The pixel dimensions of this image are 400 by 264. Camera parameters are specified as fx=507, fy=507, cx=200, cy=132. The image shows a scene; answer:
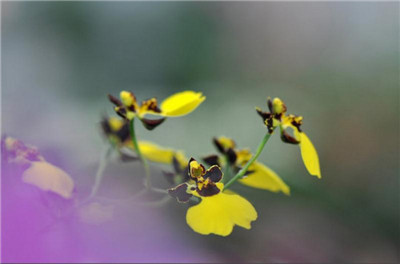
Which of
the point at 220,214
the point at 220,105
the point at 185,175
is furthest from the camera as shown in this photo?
the point at 220,105

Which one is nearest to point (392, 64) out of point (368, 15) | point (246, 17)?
point (368, 15)

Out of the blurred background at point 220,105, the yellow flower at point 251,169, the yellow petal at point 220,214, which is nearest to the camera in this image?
the yellow petal at point 220,214

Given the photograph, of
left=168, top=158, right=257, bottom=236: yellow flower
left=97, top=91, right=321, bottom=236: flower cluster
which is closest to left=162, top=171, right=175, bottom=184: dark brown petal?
left=97, top=91, right=321, bottom=236: flower cluster

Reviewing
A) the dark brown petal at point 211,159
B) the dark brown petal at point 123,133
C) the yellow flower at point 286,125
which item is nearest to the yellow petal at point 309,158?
the yellow flower at point 286,125

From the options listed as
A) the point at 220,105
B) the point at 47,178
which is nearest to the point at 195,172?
the point at 47,178

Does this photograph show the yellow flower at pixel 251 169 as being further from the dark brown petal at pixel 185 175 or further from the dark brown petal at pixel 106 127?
the dark brown petal at pixel 106 127

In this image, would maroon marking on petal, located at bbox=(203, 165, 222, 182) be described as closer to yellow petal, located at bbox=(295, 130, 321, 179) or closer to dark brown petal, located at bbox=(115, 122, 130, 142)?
yellow petal, located at bbox=(295, 130, 321, 179)

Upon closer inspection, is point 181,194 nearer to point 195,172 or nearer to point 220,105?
point 195,172
